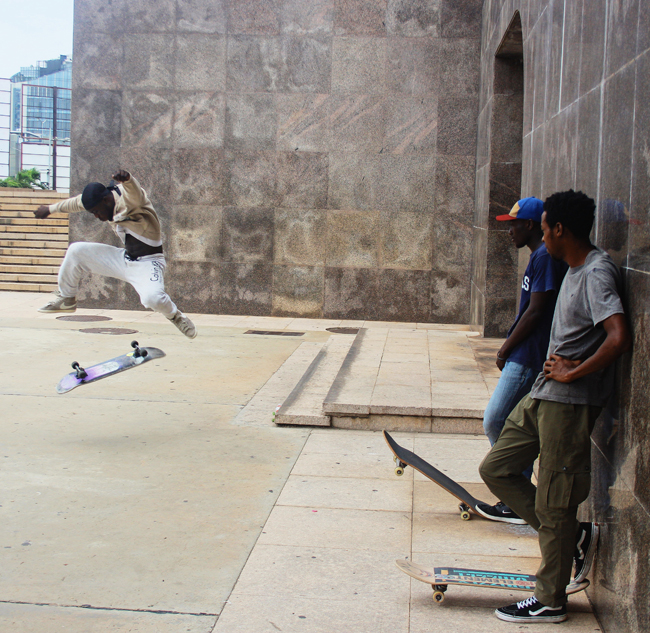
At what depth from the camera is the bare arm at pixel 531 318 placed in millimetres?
3986

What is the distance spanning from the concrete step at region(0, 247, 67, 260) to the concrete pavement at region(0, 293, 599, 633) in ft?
29.7

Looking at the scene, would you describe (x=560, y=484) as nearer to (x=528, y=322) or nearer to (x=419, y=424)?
(x=528, y=322)

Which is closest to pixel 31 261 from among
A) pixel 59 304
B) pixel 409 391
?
pixel 59 304

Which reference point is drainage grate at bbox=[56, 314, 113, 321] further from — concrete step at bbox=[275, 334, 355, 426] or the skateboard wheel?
the skateboard wheel

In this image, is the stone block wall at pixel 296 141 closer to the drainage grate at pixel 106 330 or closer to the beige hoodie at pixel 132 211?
the drainage grate at pixel 106 330

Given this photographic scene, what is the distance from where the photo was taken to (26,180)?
25.3 m

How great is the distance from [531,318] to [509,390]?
45 centimetres

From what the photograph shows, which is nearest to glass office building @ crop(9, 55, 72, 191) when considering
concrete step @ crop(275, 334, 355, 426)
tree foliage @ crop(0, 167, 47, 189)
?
tree foliage @ crop(0, 167, 47, 189)

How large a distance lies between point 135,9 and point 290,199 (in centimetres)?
461

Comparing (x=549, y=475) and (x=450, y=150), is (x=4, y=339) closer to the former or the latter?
(x=450, y=150)

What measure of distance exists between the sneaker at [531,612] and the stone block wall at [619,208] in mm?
195

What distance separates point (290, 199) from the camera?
46.2 ft

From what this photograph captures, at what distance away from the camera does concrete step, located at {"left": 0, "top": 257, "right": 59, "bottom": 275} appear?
16297 mm

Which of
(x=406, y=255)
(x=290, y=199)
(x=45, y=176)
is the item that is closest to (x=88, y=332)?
(x=290, y=199)
